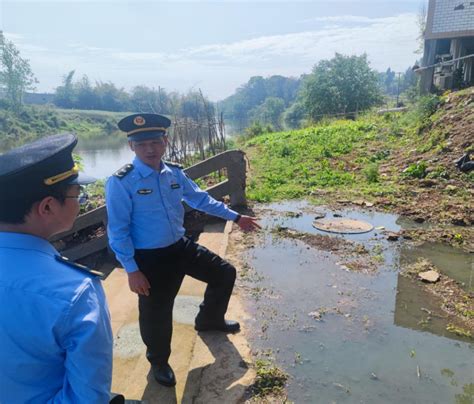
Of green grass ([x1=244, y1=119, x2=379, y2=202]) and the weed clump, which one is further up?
green grass ([x1=244, y1=119, x2=379, y2=202])

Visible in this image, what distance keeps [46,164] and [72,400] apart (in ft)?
2.36

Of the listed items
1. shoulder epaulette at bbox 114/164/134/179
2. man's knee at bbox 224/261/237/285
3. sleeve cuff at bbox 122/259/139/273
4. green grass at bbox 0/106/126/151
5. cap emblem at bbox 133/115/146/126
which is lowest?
green grass at bbox 0/106/126/151

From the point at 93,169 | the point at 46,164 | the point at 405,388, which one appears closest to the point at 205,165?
the point at 405,388

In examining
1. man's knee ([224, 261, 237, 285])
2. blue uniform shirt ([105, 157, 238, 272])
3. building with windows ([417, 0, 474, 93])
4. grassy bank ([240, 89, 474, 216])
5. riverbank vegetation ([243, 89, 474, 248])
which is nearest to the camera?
blue uniform shirt ([105, 157, 238, 272])

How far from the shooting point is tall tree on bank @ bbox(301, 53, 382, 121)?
37.8 metres

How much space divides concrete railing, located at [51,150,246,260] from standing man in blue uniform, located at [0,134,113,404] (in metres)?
5.07

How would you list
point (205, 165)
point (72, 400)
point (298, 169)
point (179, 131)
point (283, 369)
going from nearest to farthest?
point (72, 400) < point (283, 369) < point (205, 165) < point (298, 169) < point (179, 131)

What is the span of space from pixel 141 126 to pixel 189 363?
182 cm

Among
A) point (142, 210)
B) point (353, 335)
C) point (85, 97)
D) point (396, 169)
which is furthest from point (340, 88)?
point (85, 97)

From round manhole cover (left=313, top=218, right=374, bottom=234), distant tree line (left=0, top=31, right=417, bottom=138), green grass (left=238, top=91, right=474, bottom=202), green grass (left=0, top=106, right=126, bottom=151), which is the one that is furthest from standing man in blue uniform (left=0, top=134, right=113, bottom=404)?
green grass (left=0, top=106, right=126, bottom=151)

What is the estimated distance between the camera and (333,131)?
15.3 m

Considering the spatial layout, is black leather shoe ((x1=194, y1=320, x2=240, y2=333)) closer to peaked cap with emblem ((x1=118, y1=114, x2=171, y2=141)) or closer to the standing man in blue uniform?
peaked cap with emblem ((x1=118, y1=114, x2=171, y2=141))

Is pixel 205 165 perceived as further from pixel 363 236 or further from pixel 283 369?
pixel 283 369

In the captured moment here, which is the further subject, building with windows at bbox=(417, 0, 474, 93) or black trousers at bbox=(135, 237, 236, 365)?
building with windows at bbox=(417, 0, 474, 93)
